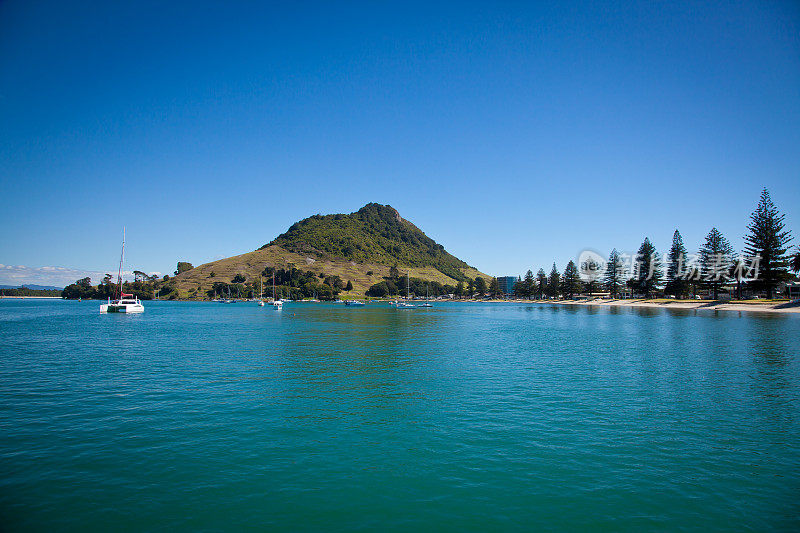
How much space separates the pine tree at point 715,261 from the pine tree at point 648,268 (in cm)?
2259

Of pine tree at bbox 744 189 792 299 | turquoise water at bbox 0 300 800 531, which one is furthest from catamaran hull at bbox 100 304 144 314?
pine tree at bbox 744 189 792 299

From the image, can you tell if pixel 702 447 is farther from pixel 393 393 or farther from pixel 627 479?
pixel 393 393

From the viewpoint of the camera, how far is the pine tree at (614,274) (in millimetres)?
169625

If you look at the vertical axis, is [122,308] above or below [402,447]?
above

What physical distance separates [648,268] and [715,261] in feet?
102

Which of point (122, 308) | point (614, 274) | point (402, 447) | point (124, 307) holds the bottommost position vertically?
point (402, 447)

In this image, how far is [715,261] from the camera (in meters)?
113

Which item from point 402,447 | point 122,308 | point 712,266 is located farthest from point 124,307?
point 712,266

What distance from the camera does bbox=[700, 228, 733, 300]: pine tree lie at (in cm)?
11116

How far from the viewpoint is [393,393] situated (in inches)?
893

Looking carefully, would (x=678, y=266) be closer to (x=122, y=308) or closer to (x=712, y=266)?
(x=712, y=266)

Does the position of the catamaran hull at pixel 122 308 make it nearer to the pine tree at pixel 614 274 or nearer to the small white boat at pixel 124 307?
the small white boat at pixel 124 307

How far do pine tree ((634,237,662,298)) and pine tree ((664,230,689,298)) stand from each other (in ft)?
25.8

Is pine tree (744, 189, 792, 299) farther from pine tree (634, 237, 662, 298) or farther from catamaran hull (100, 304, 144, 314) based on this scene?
catamaran hull (100, 304, 144, 314)
